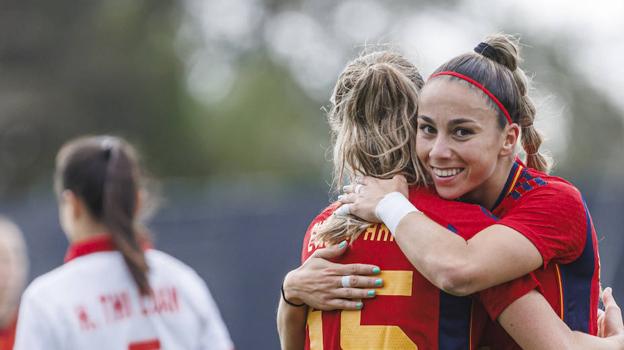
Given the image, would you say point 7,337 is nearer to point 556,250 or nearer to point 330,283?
point 330,283

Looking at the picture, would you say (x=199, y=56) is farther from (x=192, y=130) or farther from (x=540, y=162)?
(x=540, y=162)

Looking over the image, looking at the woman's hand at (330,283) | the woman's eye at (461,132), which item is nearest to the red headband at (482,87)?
the woman's eye at (461,132)

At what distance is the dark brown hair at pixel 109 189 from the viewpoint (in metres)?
4.36

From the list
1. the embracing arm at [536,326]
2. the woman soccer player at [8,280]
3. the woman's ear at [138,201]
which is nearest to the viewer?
the embracing arm at [536,326]

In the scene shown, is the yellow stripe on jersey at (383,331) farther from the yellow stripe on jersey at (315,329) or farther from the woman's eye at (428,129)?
the woman's eye at (428,129)

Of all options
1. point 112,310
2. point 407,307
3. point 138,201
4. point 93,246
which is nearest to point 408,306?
point 407,307

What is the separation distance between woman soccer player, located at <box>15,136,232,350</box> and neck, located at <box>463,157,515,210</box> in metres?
1.53

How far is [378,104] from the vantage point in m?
3.55

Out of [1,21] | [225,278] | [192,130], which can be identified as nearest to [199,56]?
[192,130]

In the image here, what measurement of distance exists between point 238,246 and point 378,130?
8.50 metres

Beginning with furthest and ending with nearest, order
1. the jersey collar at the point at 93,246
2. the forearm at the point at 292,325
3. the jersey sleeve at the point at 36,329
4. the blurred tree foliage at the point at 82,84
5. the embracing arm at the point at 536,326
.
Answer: the blurred tree foliage at the point at 82,84, the jersey collar at the point at 93,246, the jersey sleeve at the point at 36,329, the forearm at the point at 292,325, the embracing arm at the point at 536,326

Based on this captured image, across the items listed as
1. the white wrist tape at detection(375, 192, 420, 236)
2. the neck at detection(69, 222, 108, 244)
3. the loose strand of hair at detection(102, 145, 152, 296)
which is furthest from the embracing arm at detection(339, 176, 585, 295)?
the neck at detection(69, 222, 108, 244)

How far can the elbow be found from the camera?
317cm

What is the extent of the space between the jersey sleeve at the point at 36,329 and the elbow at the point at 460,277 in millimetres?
1646
